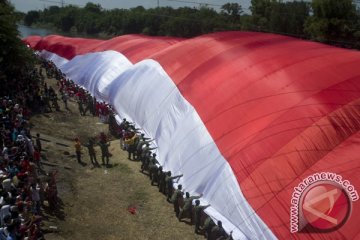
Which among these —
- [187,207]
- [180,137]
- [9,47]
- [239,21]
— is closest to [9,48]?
[9,47]

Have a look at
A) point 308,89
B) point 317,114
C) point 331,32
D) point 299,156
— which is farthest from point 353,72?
point 331,32

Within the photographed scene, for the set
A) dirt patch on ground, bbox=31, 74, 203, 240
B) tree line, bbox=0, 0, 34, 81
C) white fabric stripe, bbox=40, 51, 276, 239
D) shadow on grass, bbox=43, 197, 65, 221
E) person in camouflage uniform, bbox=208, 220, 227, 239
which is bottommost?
dirt patch on ground, bbox=31, 74, 203, 240

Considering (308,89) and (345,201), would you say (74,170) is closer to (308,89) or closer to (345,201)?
(308,89)

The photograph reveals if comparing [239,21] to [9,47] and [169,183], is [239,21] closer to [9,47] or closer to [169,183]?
[9,47]

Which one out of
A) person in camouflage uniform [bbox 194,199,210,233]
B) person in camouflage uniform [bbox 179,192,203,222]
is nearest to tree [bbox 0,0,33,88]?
person in camouflage uniform [bbox 179,192,203,222]

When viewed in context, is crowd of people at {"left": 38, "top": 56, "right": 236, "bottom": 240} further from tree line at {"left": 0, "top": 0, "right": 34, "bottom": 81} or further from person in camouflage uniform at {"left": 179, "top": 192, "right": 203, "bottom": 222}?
tree line at {"left": 0, "top": 0, "right": 34, "bottom": 81}

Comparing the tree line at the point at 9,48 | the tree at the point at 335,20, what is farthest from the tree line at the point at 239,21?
the tree line at the point at 9,48
